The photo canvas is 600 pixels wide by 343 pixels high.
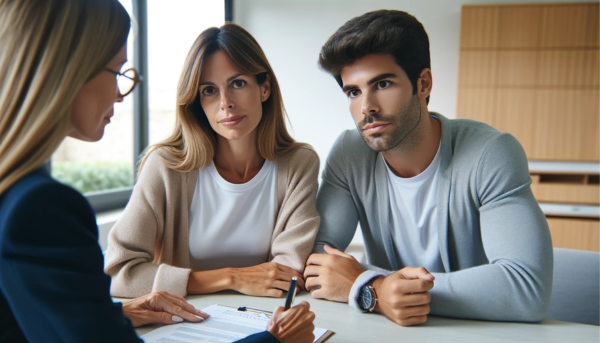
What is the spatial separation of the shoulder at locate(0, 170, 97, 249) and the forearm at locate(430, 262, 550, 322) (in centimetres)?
89

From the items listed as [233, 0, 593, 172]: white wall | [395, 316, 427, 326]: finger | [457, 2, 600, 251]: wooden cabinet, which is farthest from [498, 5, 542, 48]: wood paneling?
[395, 316, 427, 326]: finger

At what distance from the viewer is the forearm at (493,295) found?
114 centimetres

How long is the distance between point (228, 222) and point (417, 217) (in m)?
0.64

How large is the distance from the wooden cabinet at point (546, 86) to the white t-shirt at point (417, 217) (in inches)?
113

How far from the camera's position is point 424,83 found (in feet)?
5.32

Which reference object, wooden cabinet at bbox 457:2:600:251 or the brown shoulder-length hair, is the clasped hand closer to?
the brown shoulder-length hair

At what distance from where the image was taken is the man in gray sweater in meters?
1.17

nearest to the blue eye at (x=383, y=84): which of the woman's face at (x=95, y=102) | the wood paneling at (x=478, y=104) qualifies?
the woman's face at (x=95, y=102)

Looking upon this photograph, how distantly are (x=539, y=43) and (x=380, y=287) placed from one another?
12.2 ft

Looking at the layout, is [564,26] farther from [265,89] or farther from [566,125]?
[265,89]

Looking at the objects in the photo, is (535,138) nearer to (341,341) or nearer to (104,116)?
(341,341)

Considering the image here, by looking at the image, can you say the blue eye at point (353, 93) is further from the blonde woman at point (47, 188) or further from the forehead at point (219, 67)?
the blonde woman at point (47, 188)

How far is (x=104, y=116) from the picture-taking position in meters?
0.77

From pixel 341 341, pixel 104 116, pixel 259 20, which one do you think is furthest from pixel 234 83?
pixel 259 20
